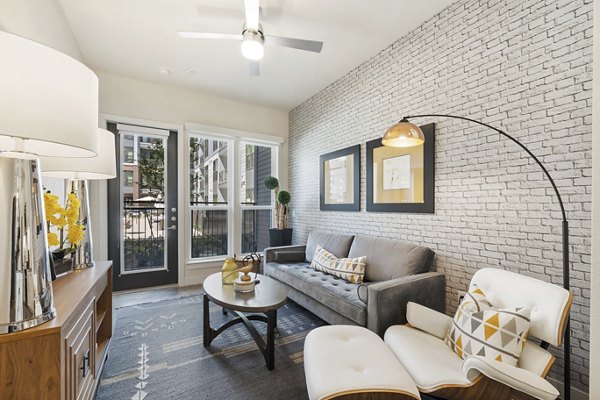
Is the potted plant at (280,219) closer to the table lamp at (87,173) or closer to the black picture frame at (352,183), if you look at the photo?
the black picture frame at (352,183)

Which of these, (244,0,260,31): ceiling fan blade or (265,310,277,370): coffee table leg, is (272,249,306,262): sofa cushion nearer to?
(265,310,277,370): coffee table leg

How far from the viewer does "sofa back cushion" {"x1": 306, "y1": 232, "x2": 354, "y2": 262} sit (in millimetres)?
3432

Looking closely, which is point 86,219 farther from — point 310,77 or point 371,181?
point 310,77

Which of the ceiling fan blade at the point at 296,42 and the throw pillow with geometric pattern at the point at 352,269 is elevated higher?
the ceiling fan blade at the point at 296,42

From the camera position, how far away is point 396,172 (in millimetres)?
3053

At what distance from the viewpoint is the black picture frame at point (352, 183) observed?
3607 mm

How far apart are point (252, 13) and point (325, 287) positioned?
2477 millimetres

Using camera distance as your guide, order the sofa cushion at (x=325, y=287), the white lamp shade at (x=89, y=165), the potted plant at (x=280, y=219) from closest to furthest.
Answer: the white lamp shade at (x=89, y=165)
the sofa cushion at (x=325, y=287)
the potted plant at (x=280, y=219)

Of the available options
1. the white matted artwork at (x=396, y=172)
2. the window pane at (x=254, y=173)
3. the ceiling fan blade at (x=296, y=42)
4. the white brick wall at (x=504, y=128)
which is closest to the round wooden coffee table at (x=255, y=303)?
the white brick wall at (x=504, y=128)

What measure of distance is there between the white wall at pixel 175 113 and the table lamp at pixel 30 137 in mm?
3087

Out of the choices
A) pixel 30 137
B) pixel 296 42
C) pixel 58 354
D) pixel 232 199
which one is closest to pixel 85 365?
pixel 58 354

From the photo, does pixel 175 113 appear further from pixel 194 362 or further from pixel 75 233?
pixel 194 362

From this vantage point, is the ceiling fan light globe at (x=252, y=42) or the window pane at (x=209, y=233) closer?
the ceiling fan light globe at (x=252, y=42)

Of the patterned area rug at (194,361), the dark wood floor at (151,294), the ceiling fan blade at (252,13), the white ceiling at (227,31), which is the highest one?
the white ceiling at (227,31)
